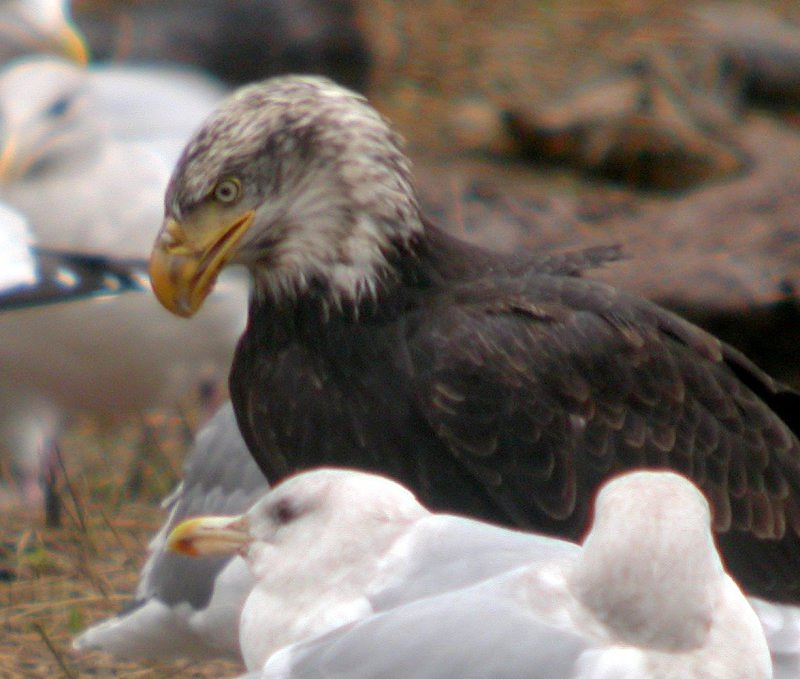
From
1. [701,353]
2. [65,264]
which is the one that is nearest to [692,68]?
[65,264]

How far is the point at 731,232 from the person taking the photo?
4891 millimetres

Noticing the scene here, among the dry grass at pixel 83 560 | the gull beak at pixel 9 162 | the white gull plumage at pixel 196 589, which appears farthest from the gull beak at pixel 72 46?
the white gull plumage at pixel 196 589

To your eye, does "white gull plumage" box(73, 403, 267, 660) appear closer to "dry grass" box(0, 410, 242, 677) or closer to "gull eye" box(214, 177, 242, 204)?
"dry grass" box(0, 410, 242, 677)

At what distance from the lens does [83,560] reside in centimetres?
389

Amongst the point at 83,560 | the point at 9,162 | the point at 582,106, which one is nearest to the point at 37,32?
the point at 9,162

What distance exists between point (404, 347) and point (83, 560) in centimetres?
142

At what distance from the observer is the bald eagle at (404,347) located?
9.19ft

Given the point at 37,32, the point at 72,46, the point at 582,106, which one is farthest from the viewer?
the point at 582,106

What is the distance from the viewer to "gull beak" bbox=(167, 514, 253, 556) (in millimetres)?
2334

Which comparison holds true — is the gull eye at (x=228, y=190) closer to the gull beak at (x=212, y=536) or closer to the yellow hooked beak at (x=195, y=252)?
the yellow hooked beak at (x=195, y=252)

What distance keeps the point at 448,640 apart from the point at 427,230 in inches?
46.0

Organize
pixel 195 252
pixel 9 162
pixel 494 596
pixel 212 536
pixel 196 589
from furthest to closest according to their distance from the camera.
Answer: pixel 9 162 → pixel 196 589 → pixel 195 252 → pixel 212 536 → pixel 494 596

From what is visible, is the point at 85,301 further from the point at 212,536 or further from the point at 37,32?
the point at 212,536

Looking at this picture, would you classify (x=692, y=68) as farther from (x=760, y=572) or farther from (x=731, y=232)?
(x=760, y=572)
